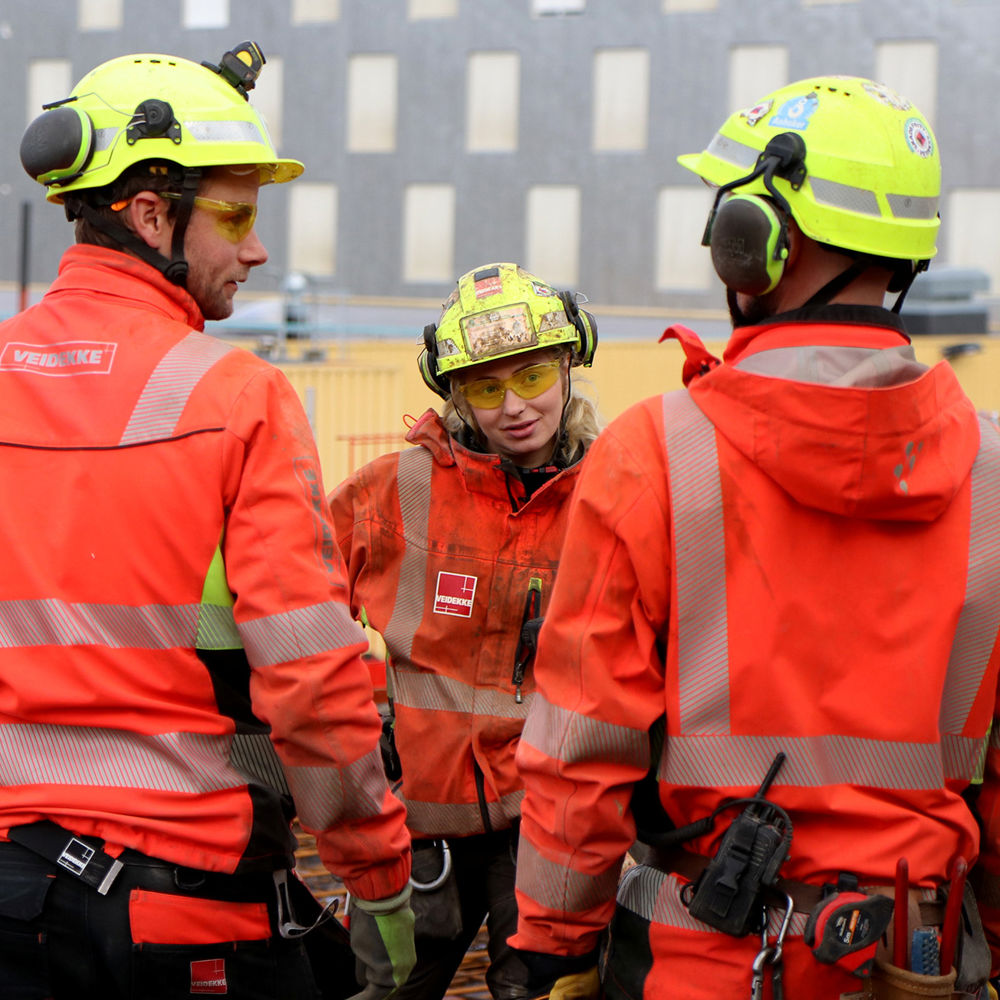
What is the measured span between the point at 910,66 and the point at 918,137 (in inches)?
1273

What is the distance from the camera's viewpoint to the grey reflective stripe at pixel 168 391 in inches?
105

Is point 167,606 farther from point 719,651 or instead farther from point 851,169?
point 851,169

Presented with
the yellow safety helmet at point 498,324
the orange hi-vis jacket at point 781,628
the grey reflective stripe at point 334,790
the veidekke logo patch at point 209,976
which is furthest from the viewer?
the yellow safety helmet at point 498,324

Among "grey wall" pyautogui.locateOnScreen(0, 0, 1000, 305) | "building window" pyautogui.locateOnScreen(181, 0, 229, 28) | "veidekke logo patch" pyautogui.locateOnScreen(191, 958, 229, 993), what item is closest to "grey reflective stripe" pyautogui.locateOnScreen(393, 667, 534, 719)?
"veidekke logo patch" pyautogui.locateOnScreen(191, 958, 229, 993)

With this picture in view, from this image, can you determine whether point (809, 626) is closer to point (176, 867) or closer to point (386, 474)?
point (176, 867)

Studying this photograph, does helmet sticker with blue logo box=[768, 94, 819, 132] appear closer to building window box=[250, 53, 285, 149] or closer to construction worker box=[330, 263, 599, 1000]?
construction worker box=[330, 263, 599, 1000]

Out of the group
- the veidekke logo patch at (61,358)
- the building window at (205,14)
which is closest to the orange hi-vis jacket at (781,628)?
the veidekke logo patch at (61,358)

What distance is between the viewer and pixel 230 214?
9.92 feet

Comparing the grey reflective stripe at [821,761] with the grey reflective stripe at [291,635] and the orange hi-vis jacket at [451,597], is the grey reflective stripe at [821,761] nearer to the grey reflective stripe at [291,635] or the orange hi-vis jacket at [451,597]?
the grey reflective stripe at [291,635]

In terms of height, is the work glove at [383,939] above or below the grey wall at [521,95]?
below

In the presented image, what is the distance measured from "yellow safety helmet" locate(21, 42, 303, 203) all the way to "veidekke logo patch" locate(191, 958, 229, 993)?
163cm

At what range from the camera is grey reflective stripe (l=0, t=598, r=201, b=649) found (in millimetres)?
2615

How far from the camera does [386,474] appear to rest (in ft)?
13.2

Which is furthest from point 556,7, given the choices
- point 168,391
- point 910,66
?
point 168,391
